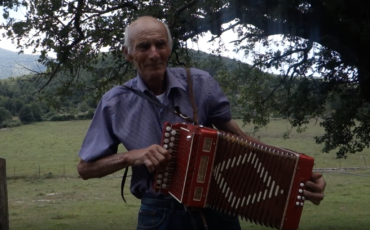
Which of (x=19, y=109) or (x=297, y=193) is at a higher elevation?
(x=297, y=193)

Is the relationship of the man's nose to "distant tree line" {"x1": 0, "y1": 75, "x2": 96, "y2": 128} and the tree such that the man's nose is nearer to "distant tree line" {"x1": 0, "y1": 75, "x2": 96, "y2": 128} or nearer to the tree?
the tree

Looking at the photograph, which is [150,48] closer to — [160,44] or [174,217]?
[160,44]

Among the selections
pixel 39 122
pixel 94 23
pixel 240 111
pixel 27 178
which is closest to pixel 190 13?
pixel 94 23

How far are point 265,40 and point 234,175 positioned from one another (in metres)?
8.17

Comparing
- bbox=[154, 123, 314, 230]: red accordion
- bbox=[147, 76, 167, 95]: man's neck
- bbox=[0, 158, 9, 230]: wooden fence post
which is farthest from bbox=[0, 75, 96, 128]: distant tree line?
bbox=[154, 123, 314, 230]: red accordion

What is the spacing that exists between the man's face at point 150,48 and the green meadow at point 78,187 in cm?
858

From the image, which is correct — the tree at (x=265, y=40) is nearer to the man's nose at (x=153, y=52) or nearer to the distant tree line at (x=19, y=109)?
the man's nose at (x=153, y=52)

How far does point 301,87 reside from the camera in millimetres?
10805

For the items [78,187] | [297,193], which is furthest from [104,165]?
[78,187]

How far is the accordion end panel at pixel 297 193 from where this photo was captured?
8.01 ft

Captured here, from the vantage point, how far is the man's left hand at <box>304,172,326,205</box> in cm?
242

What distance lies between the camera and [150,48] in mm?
2576

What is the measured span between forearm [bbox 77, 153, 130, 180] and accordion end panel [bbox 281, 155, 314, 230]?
2.34ft

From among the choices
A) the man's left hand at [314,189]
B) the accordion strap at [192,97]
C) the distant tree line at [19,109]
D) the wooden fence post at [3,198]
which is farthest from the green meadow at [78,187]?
the man's left hand at [314,189]
